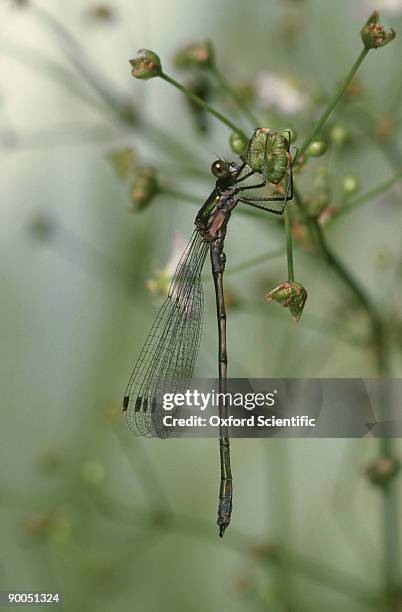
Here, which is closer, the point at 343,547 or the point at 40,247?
the point at 343,547

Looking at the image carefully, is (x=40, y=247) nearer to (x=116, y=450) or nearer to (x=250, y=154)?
(x=116, y=450)

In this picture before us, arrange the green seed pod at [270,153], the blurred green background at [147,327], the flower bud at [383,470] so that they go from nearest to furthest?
the green seed pod at [270,153]
the flower bud at [383,470]
the blurred green background at [147,327]

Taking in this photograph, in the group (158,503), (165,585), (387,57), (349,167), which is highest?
(387,57)

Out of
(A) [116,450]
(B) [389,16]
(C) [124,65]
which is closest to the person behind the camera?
(B) [389,16]

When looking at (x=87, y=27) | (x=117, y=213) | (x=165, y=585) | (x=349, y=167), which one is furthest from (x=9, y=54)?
(x=165, y=585)

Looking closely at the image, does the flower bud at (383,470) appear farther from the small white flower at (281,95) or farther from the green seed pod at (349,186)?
the small white flower at (281,95)

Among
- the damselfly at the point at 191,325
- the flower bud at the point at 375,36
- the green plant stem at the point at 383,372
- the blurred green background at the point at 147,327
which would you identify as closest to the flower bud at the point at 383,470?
the green plant stem at the point at 383,372
